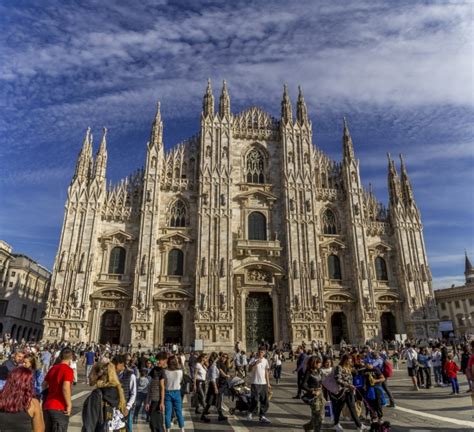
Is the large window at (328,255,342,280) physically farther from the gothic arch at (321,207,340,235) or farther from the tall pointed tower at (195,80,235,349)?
the tall pointed tower at (195,80,235,349)

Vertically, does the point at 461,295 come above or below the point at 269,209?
below

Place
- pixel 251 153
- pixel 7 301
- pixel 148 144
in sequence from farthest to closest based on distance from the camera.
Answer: pixel 7 301 → pixel 251 153 → pixel 148 144

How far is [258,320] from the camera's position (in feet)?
103

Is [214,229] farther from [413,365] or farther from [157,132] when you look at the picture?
[413,365]

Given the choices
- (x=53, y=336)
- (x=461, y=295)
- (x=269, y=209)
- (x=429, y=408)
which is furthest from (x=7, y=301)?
(x=461, y=295)

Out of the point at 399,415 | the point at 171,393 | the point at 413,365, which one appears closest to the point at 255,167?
the point at 413,365

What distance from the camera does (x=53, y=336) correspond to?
27.5m

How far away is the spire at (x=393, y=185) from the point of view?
118 ft

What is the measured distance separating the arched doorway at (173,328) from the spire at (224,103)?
737 inches

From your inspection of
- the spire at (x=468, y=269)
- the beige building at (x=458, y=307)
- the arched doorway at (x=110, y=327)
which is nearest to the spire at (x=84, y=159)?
the arched doorway at (x=110, y=327)

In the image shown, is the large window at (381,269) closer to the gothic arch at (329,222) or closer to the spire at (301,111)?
the gothic arch at (329,222)

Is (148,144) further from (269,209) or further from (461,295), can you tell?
(461,295)

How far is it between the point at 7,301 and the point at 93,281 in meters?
23.0

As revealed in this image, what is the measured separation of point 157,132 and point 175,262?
12.0 metres
